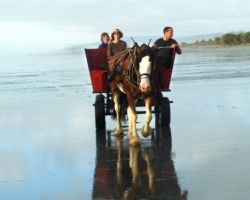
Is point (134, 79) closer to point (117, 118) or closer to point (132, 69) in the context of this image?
point (132, 69)

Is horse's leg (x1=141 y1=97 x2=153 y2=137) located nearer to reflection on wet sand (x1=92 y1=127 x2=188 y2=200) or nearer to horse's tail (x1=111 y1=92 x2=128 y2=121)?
reflection on wet sand (x1=92 y1=127 x2=188 y2=200)

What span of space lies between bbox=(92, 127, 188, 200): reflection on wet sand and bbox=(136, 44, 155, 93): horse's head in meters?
1.01

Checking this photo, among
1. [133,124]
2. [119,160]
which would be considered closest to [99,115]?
[133,124]

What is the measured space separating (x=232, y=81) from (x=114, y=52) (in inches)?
485

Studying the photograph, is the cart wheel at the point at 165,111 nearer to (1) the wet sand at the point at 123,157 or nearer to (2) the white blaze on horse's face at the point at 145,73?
(1) the wet sand at the point at 123,157

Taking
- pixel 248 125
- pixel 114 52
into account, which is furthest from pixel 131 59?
pixel 248 125

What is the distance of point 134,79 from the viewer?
1048cm

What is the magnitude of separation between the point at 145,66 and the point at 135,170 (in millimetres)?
2129

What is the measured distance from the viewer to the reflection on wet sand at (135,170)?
285 inches

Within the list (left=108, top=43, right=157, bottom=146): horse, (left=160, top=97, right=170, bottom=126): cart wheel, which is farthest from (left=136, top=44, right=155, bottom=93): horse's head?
(left=160, top=97, right=170, bottom=126): cart wheel

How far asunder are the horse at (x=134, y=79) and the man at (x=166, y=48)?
879 mm

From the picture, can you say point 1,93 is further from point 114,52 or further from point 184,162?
point 184,162

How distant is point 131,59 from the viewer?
34.4ft

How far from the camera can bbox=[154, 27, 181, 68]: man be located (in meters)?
12.1
